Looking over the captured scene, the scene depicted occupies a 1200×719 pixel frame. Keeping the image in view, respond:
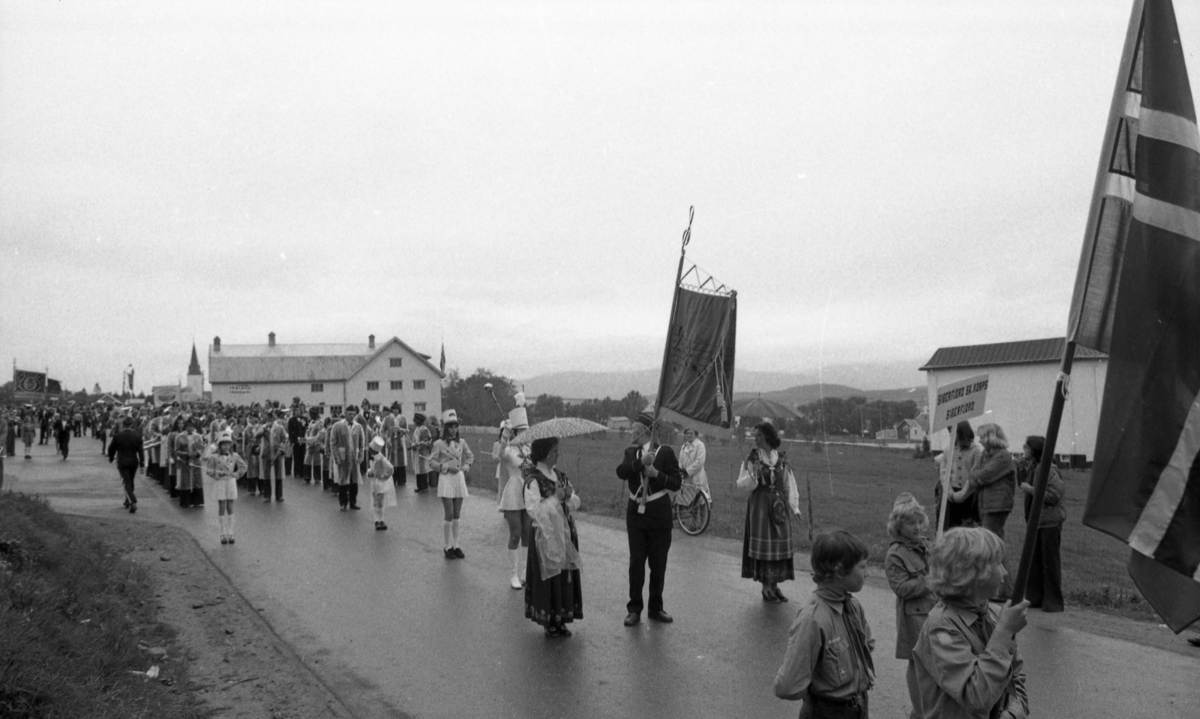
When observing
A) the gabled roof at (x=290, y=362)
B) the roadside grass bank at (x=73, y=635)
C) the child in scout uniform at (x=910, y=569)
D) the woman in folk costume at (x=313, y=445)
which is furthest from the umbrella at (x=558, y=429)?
the gabled roof at (x=290, y=362)

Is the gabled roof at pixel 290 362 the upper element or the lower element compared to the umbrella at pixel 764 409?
upper

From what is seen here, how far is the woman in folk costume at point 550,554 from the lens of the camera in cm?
781

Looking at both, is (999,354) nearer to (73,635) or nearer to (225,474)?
(225,474)

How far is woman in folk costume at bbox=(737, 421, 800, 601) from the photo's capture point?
30.1ft

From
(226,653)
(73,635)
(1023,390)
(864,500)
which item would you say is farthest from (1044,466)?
(1023,390)

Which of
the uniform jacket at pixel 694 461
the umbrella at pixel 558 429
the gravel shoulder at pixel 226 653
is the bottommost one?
the gravel shoulder at pixel 226 653

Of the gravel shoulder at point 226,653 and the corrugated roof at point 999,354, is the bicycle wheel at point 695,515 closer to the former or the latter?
the gravel shoulder at point 226,653

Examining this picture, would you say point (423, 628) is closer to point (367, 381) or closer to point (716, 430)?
point (716, 430)

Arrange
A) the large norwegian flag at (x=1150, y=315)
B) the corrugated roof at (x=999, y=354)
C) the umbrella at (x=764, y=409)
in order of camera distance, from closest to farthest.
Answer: the large norwegian flag at (x=1150, y=315) → the umbrella at (x=764, y=409) → the corrugated roof at (x=999, y=354)

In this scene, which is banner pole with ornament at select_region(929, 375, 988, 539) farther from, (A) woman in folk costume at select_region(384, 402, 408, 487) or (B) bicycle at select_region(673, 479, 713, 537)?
(A) woman in folk costume at select_region(384, 402, 408, 487)

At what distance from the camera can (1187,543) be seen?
3041 millimetres

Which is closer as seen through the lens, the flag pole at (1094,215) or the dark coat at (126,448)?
the flag pole at (1094,215)

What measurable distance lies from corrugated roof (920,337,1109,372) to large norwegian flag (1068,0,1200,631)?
1681 inches

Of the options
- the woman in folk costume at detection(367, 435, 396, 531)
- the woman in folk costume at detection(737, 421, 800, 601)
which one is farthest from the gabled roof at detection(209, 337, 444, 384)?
the woman in folk costume at detection(737, 421, 800, 601)
